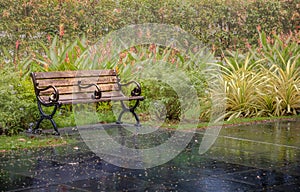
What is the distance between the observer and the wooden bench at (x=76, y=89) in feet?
28.2

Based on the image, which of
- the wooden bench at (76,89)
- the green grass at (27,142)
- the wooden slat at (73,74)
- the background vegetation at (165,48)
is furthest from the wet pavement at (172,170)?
the background vegetation at (165,48)

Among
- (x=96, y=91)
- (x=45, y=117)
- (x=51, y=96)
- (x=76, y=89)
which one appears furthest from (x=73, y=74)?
(x=45, y=117)

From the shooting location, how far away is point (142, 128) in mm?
9375

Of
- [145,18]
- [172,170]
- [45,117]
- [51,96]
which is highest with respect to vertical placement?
[145,18]

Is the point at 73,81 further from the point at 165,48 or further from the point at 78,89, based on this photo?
the point at 165,48

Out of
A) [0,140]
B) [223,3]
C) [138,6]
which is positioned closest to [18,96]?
[0,140]

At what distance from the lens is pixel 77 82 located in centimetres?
930

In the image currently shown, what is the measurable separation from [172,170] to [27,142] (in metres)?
2.52

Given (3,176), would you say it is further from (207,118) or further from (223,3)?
(223,3)

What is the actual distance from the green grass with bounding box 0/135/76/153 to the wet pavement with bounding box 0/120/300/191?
25cm

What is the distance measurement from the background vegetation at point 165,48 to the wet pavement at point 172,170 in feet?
6.20

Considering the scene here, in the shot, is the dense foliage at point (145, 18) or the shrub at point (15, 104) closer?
the shrub at point (15, 104)

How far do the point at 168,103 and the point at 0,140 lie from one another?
3.18 m

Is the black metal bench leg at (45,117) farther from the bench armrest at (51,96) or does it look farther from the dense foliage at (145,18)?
the dense foliage at (145,18)
